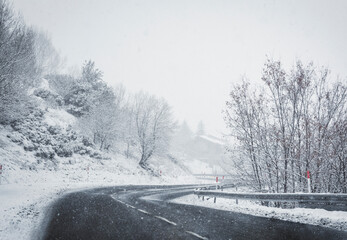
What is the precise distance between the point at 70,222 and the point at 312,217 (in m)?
7.40

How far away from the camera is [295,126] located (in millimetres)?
11258

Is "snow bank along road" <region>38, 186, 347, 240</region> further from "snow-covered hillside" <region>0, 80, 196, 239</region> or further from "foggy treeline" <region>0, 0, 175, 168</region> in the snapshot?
"foggy treeline" <region>0, 0, 175, 168</region>

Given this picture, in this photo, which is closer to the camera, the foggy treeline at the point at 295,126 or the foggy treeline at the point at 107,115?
the foggy treeline at the point at 295,126

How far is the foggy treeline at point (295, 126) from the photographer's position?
10391mm

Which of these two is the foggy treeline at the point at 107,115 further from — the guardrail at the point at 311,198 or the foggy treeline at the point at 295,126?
the guardrail at the point at 311,198

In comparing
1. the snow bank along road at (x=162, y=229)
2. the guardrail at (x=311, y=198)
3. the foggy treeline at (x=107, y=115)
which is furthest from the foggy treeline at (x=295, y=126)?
the foggy treeline at (x=107, y=115)

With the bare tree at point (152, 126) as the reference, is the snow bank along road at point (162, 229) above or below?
below

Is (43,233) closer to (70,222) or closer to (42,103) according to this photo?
(70,222)

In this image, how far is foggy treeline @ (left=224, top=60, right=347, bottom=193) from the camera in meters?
10.4

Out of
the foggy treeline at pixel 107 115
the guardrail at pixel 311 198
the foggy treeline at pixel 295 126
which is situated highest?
the foggy treeline at pixel 107 115

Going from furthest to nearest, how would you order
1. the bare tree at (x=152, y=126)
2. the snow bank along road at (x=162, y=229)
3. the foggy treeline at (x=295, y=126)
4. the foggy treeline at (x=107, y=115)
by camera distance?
1. the bare tree at (x=152, y=126)
2. the foggy treeline at (x=107, y=115)
3. the foggy treeline at (x=295, y=126)
4. the snow bank along road at (x=162, y=229)

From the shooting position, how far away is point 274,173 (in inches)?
454

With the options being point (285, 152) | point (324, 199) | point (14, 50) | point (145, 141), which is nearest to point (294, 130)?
point (285, 152)

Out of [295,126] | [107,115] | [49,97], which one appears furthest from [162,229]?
[49,97]
